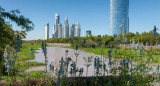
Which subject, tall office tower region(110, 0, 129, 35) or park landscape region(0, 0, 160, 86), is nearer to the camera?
park landscape region(0, 0, 160, 86)

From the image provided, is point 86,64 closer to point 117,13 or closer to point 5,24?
point 5,24

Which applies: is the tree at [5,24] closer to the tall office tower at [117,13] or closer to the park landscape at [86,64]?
the park landscape at [86,64]

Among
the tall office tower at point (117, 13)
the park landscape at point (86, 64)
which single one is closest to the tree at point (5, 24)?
the park landscape at point (86, 64)

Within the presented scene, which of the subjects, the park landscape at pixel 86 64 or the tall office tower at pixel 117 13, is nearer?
the park landscape at pixel 86 64

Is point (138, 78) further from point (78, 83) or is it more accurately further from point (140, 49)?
point (78, 83)

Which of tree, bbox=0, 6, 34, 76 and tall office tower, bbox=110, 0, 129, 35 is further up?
tall office tower, bbox=110, 0, 129, 35

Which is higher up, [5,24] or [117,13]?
[117,13]

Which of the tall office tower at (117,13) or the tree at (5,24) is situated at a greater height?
the tall office tower at (117,13)

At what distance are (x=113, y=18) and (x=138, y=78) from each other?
5829 inches

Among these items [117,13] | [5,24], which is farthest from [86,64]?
[117,13]

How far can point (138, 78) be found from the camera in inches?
113

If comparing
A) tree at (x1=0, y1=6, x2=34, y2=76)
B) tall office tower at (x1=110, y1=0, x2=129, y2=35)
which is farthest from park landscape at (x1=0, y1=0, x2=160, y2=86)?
tall office tower at (x1=110, y1=0, x2=129, y2=35)

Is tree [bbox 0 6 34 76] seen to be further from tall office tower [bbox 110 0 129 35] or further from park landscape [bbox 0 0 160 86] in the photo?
tall office tower [bbox 110 0 129 35]

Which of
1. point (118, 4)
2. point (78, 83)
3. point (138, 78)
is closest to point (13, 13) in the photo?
point (78, 83)
